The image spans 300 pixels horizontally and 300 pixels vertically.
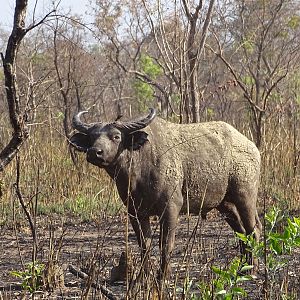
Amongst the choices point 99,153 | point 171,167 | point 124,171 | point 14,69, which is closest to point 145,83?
point 171,167

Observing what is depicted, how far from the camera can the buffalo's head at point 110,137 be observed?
5277 mm

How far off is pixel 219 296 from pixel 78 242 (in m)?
Result: 4.14

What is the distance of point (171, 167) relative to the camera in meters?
5.61

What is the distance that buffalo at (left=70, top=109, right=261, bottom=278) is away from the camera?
17.8 ft

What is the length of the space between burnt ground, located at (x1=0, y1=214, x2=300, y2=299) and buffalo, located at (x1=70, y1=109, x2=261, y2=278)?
8.3 inches

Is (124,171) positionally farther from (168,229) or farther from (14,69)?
(14,69)

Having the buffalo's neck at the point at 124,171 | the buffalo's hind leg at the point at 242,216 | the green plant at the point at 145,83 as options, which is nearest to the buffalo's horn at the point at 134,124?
the buffalo's neck at the point at 124,171

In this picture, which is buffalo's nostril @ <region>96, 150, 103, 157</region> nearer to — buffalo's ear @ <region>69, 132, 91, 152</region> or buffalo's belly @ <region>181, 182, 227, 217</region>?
buffalo's ear @ <region>69, 132, 91, 152</region>

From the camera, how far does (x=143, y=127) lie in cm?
548

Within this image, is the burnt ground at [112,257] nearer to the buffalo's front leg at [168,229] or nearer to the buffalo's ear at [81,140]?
the buffalo's front leg at [168,229]

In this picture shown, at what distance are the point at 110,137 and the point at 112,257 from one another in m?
1.00

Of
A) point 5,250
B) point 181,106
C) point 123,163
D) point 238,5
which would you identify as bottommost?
point 5,250

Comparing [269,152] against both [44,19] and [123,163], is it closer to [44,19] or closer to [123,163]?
[123,163]

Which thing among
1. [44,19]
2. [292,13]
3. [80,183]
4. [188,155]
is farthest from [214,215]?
[292,13]
